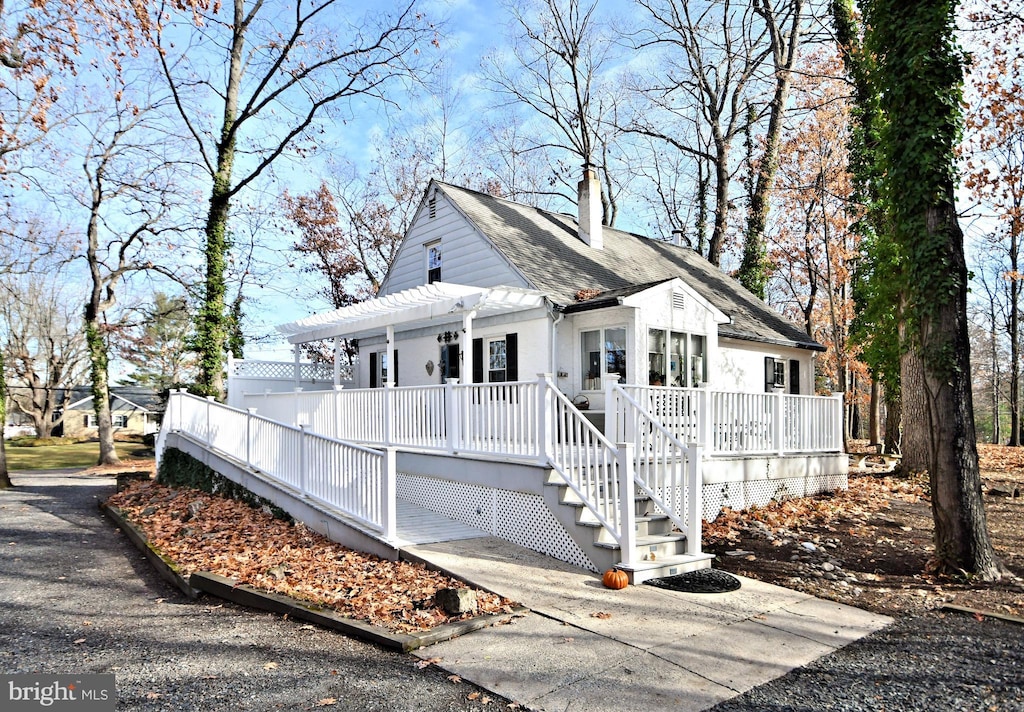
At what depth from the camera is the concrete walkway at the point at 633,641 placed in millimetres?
4273

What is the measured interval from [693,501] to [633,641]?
2.51 metres

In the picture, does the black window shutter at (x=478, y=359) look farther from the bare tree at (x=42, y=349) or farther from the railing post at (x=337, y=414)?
the bare tree at (x=42, y=349)

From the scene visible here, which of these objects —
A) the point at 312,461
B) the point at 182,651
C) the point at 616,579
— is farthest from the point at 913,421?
the point at 182,651

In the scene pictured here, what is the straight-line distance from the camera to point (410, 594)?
621cm

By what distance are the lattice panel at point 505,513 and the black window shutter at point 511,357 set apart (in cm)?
365

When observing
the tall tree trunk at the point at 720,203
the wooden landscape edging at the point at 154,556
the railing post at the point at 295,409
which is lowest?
the wooden landscape edging at the point at 154,556

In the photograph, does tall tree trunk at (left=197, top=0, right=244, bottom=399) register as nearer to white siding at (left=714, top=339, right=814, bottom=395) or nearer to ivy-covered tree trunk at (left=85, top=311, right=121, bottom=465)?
ivy-covered tree trunk at (left=85, top=311, right=121, bottom=465)

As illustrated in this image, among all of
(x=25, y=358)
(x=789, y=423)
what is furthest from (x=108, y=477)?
(x=25, y=358)

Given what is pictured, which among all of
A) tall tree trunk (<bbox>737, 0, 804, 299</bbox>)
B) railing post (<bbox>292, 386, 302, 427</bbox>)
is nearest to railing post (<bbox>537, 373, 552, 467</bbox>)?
railing post (<bbox>292, 386, 302, 427</bbox>)

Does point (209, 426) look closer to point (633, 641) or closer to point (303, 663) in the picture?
point (303, 663)

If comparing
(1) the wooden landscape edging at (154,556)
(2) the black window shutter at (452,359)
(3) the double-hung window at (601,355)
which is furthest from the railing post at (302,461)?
(2) the black window shutter at (452,359)

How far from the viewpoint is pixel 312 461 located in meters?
9.23

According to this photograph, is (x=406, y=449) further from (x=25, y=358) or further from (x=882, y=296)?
(x=25, y=358)

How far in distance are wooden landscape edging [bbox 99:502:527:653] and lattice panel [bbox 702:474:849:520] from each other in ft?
16.3
